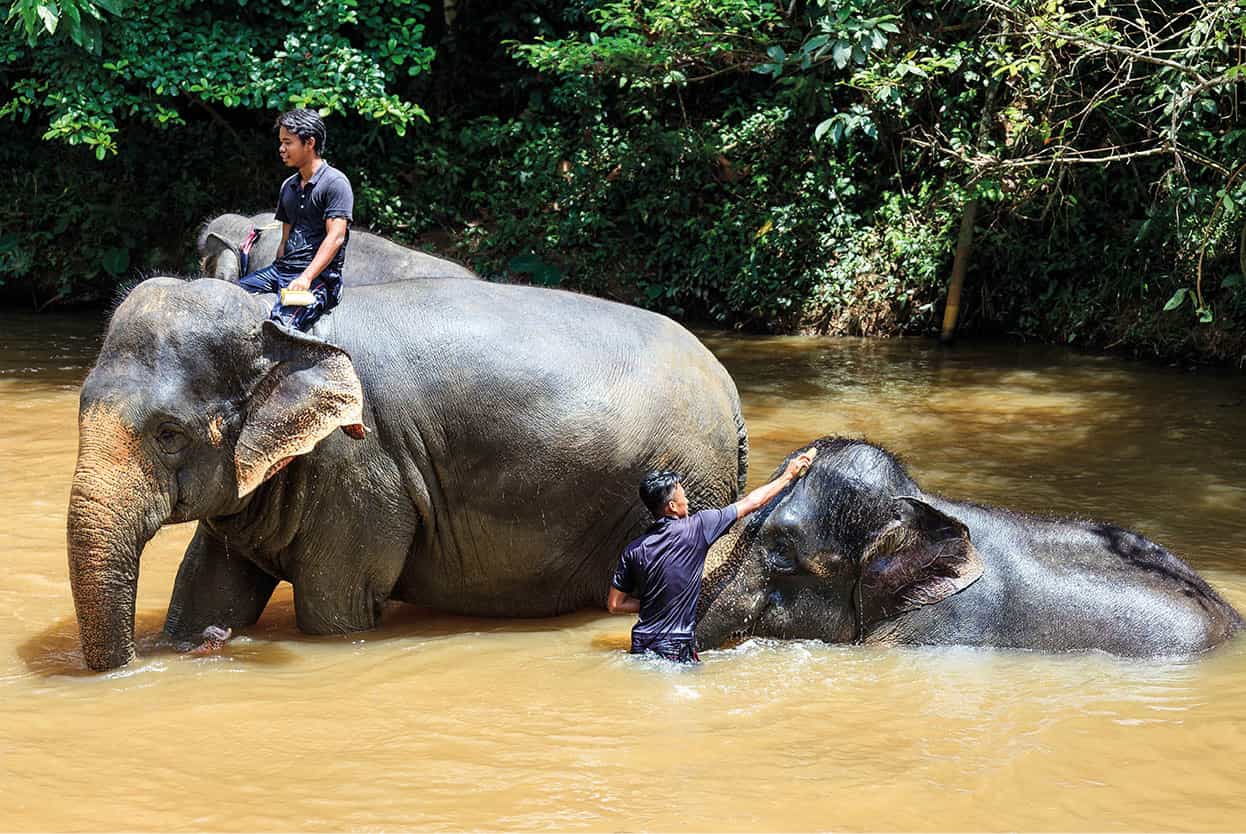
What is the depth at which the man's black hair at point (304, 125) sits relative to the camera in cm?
593

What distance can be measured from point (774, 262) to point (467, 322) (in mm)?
8316

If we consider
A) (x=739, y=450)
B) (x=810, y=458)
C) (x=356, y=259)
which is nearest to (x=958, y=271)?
(x=356, y=259)

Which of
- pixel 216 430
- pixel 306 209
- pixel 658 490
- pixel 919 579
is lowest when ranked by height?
pixel 919 579

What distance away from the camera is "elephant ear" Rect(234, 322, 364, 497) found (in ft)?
16.4

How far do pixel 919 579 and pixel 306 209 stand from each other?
2.88 metres

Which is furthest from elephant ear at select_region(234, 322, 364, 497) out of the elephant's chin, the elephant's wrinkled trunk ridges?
the elephant's chin

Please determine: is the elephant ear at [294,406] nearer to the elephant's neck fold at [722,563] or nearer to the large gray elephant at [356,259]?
the elephant's neck fold at [722,563]

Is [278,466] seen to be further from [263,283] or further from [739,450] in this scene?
[739,450]

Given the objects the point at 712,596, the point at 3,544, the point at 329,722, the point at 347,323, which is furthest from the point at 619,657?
the point at 3,544

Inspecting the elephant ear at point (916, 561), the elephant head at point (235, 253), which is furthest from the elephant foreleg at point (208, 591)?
the elephant ear at point (916, 561)

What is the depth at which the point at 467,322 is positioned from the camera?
549cm

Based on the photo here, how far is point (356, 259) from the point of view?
781 cm

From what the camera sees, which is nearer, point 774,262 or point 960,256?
point 960,256

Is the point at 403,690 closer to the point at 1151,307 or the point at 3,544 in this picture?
the point at 3,544
